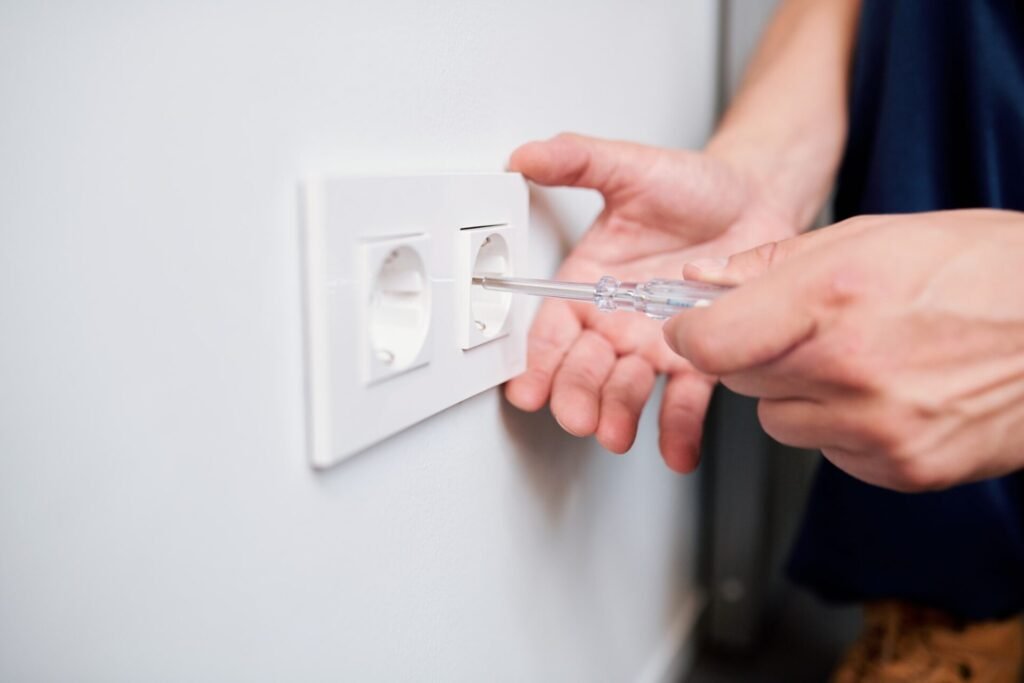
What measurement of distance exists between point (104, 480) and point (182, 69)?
0.10 metres

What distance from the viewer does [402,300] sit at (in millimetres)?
295

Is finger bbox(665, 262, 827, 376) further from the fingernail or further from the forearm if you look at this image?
the forearm

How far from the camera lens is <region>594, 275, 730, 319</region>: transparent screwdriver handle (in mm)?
285

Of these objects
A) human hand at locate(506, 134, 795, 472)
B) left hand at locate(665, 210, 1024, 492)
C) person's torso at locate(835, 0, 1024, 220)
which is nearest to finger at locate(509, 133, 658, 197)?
human hand at locate(506, 134, 795, 472)

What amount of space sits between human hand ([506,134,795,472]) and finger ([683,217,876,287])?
95 mm

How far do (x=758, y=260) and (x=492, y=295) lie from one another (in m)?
0.12

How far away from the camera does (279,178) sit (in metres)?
0.23

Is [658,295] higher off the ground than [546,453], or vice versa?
[658,295]

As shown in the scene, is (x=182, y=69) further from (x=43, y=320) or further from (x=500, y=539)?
(x=500, y=539)

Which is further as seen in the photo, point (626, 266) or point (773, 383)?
point (626, 266)

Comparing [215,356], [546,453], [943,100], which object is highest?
[943,100]

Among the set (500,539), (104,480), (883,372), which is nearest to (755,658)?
(500,539)

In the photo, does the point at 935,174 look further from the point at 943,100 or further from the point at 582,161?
the point at 582,161

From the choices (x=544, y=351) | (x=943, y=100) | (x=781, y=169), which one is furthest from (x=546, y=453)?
(x=943, y=100)
